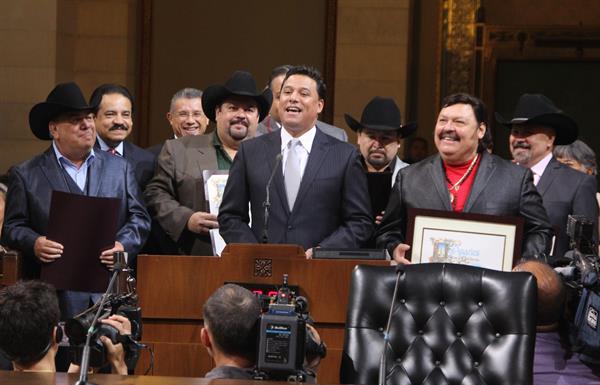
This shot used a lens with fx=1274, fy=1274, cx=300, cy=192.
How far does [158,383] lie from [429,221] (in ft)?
6.32

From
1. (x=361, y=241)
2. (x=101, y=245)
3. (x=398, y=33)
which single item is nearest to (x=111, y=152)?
(x=101, y=245)

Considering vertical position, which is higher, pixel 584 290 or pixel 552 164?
pixel 552 164

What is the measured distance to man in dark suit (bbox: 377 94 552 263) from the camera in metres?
6.09

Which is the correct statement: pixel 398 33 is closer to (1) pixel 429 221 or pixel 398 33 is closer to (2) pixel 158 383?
(1) pixel 429 221

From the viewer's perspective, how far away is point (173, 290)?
18.5 ft

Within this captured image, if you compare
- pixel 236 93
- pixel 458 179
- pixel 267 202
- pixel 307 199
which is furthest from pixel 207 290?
pixel 236 93

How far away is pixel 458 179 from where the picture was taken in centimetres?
625

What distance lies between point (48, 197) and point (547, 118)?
279cm

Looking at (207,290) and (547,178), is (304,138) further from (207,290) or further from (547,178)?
(547,178)

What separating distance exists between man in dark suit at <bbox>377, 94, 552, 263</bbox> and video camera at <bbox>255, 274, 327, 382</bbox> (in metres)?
1.61

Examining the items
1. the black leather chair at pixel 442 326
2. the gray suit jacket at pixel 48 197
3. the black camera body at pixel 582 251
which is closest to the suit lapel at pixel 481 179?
the black camera body at pixel 582 251

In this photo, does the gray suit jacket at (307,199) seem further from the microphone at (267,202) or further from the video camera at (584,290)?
the video camera at (584,290)

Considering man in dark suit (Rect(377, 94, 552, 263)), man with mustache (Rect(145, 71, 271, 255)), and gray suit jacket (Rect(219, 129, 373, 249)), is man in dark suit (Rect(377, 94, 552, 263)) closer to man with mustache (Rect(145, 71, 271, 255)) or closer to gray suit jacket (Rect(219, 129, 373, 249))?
gray suit jacket (Rect(219, 129, 373, 249))

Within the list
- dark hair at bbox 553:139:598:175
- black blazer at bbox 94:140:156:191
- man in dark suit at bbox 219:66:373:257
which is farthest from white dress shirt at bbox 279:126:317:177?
dark hair at bbox 553:139:598:175
